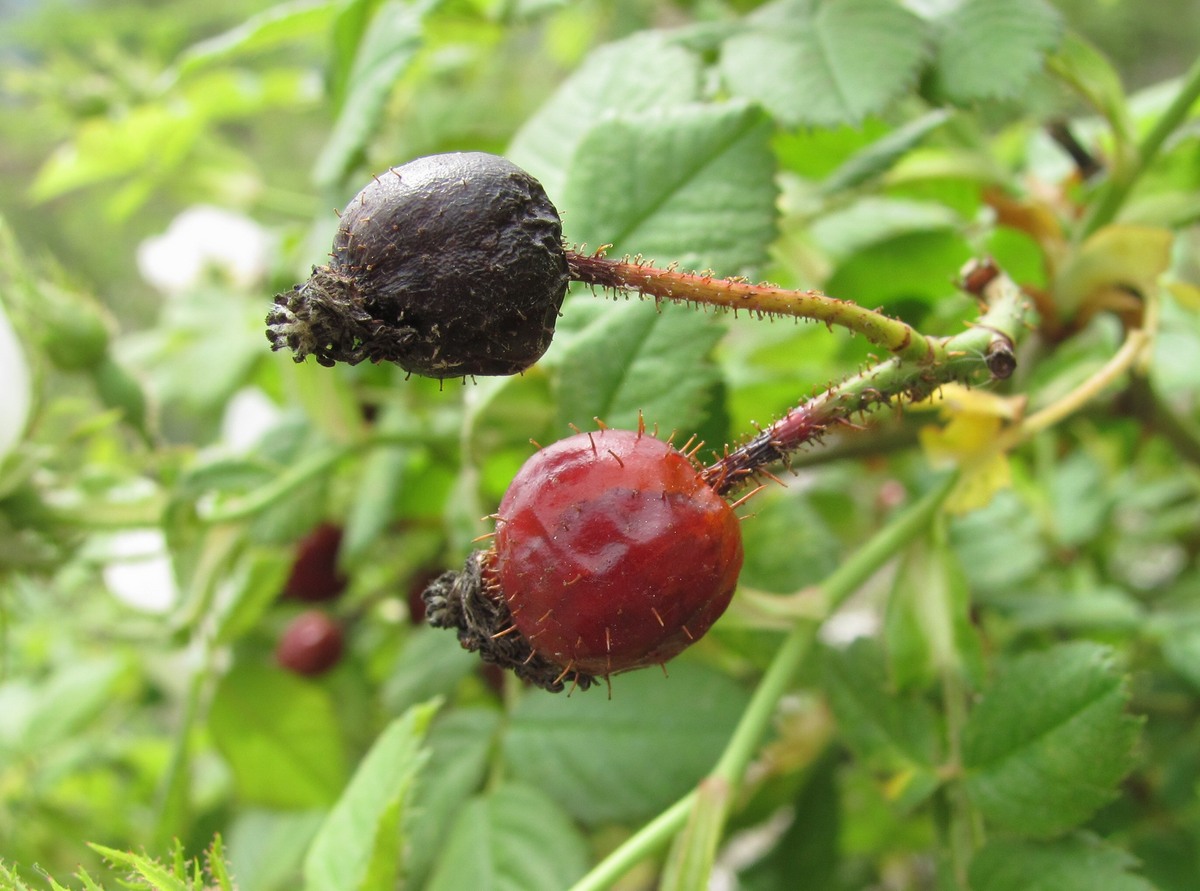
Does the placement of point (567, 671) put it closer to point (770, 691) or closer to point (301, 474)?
point (770, 691)

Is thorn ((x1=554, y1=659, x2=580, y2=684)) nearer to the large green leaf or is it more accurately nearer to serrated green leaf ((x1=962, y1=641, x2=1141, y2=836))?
the large green leaf

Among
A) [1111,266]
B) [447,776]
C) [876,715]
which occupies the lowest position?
[447,776]

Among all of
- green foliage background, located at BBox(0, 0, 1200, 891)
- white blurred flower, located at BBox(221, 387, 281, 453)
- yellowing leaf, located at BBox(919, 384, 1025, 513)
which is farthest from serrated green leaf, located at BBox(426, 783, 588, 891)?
white blurred flower, located at BBox(221, 387, 281, 453)

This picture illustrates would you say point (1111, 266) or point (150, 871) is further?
point (1111, 266)

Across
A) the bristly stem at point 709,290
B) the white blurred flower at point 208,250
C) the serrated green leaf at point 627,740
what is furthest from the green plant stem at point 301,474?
the white blurred flower at point 208,250

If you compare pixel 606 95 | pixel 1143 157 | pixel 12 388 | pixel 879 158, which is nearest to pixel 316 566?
pixel 12 388

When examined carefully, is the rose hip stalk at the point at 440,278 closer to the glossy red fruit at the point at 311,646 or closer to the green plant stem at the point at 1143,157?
the green plant stem at the point at 1143,157

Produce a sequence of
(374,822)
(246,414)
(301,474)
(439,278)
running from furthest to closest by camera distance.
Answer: (246,414), (301,474), (374,822), (439,278)
